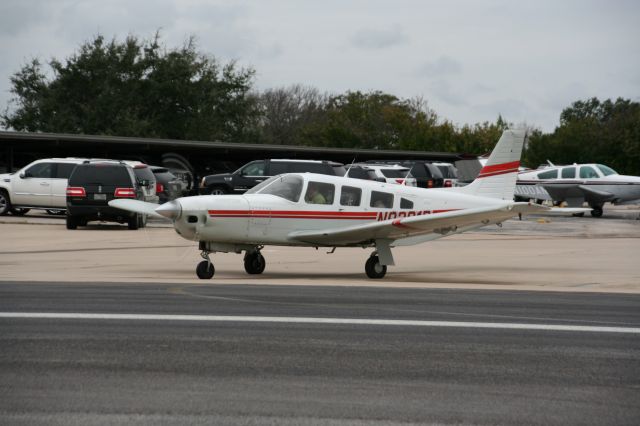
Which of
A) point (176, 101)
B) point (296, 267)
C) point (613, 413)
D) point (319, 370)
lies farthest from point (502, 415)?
point (176, 101)

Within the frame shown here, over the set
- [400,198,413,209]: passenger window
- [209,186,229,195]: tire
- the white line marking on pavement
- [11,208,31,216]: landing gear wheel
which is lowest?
[11,208,31,216]: landing gear wheel

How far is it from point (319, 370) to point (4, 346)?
2.76 metres

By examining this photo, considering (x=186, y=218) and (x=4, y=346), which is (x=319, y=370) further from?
(x=186, y=218)

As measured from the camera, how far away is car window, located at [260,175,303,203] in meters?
16.7

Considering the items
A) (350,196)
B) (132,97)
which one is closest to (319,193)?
(350,196)

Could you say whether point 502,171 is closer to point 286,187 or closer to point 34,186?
point 286,187

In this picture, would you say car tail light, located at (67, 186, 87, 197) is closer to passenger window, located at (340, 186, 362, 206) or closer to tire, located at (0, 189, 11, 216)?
tire, located at (0, 189, 11, 216)

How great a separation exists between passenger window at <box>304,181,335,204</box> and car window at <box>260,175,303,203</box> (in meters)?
0.17

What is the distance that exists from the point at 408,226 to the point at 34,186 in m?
19.2

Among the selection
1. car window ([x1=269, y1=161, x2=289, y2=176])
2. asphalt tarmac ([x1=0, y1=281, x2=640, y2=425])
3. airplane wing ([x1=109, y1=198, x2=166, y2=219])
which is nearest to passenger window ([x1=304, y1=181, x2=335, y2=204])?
airplane wing ([x1=109, y1=198, x2=166, y2=219])

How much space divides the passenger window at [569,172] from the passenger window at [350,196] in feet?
82.8

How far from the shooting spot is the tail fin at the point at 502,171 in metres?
18.2

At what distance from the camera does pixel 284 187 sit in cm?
1680

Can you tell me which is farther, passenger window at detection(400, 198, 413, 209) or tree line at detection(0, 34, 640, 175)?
tree line at detection(0, 34, 640, 175)
